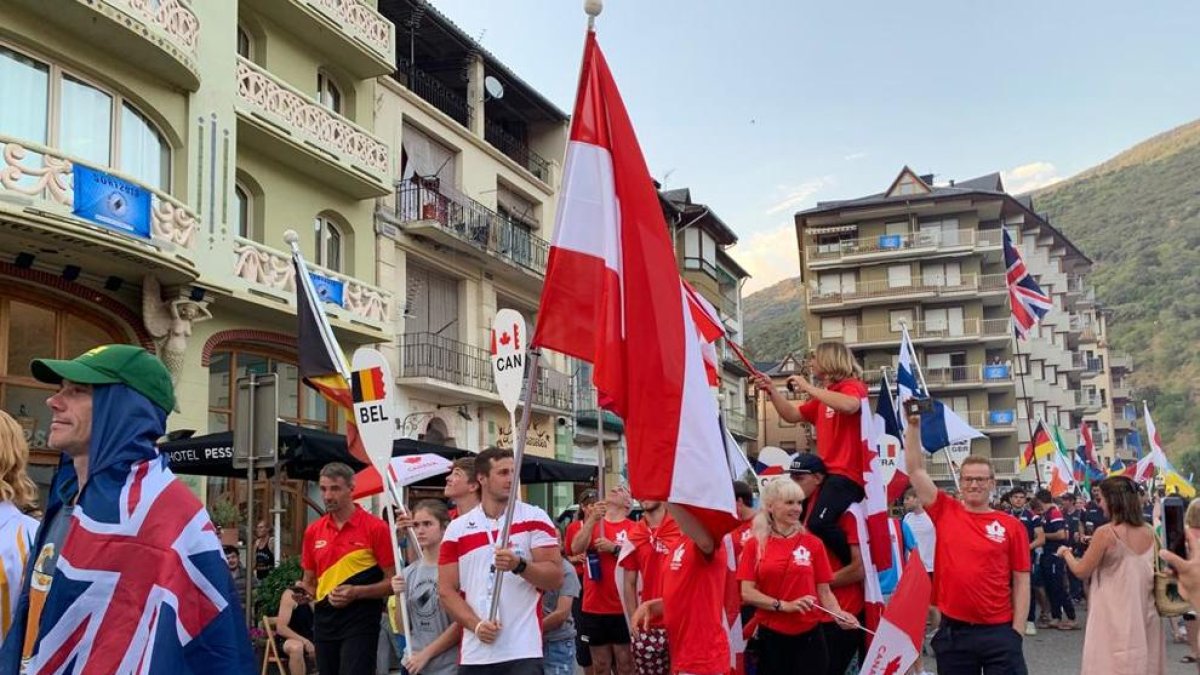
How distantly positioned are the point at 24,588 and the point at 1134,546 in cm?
683

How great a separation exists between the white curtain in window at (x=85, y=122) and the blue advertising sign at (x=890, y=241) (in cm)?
5525

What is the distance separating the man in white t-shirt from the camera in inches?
227

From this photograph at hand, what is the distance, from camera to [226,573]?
136 inches

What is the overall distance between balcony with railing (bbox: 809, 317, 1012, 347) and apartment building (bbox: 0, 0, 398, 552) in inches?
1820

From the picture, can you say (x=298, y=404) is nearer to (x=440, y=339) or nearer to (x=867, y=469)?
(x=440, y=339)

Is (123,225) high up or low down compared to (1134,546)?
up

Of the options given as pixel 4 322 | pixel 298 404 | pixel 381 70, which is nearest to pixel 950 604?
pixel 4 322

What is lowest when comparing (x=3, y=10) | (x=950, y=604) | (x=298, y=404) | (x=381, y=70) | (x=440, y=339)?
(x=950, y=604)

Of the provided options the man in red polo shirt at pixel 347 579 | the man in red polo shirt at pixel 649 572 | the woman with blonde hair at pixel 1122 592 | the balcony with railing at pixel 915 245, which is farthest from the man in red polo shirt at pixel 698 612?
the balcony with railing at pixel 915 245

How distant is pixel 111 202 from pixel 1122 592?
12956mm

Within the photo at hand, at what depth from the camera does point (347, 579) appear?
7672 millimetres

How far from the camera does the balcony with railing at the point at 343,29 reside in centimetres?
2048

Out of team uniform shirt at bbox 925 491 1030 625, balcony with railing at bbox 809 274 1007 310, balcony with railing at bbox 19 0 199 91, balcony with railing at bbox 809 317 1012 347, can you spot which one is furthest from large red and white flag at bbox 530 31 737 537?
balcony with railing at bbox 809 274 1007 310

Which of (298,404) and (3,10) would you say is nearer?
(3,10)
